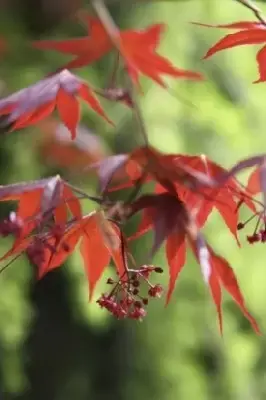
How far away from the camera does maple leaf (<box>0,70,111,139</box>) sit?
58cm

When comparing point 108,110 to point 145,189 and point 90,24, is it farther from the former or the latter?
point 90,24

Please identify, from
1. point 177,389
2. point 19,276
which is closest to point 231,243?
point 177,389

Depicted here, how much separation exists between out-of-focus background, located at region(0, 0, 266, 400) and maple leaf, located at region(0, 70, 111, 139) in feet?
2.55

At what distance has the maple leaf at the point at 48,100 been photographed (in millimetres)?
576

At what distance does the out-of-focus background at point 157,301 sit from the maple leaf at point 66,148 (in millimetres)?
360

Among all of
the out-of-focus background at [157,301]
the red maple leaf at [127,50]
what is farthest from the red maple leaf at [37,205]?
the out-of-focus background at [157,301]

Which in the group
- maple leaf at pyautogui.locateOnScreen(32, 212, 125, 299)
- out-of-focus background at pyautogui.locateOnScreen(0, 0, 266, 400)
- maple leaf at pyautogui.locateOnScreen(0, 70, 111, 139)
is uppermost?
maple leaf at pyautogui.locateOnScreen(0, 70, 111, 139)

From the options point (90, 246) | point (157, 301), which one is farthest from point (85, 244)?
point (157, 301)

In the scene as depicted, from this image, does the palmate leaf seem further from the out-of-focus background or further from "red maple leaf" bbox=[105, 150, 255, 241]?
the out-of-focus background

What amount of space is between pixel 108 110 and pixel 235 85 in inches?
11.9

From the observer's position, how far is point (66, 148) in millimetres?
895

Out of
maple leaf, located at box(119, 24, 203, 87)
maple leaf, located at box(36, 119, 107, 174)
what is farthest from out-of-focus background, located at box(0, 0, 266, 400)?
maple leaf, located at box(119, 24, 203, 87)

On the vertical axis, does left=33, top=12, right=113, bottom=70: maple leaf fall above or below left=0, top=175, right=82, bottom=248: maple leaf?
above

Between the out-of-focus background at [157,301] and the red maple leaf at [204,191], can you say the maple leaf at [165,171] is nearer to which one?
the red maple leaf at [204,191]
